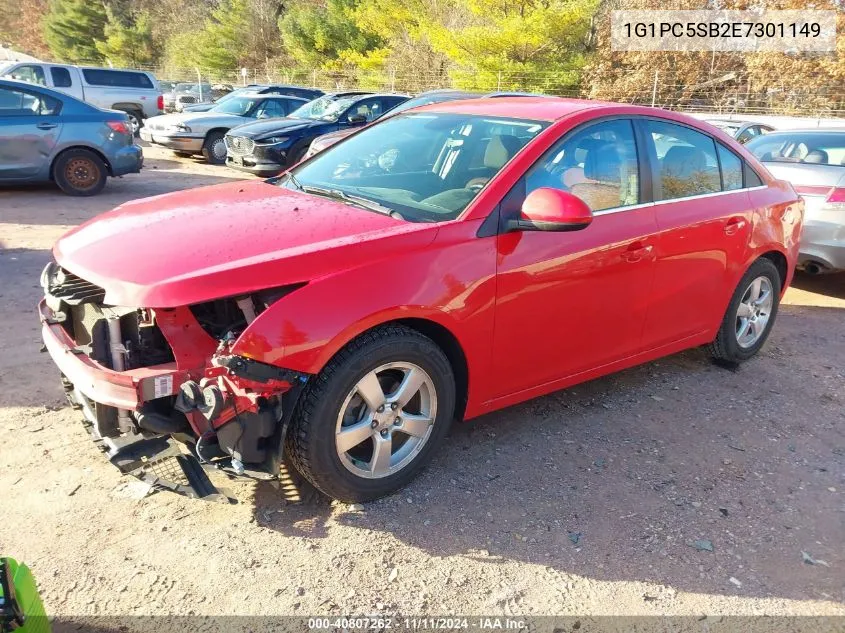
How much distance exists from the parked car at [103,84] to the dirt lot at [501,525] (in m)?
13.9

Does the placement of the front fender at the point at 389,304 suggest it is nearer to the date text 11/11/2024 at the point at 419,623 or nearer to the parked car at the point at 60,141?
the date text 11/11/2024 at the point at 419,623

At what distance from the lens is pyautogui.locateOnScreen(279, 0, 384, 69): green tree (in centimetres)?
4203

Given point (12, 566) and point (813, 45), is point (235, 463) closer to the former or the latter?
point (12, 566)

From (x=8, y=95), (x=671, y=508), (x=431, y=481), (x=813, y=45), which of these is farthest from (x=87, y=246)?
(x=813, y=45)

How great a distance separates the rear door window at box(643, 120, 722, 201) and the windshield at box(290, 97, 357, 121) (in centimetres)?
945

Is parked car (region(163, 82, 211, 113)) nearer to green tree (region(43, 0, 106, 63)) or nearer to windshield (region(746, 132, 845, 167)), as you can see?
windshield (region(746, 132, 845, 167))

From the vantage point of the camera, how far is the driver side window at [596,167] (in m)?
3.39

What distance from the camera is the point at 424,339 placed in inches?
116

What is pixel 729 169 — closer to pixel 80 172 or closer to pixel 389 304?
pixel 389 304

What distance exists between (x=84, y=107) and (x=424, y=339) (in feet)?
28.0

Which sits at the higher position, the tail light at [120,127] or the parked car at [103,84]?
the parked car at [103,84]

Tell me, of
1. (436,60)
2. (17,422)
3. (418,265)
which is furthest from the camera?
(436,60)

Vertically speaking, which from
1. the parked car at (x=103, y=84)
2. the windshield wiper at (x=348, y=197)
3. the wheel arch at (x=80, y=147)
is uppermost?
the parked car at (x=103, y=84)

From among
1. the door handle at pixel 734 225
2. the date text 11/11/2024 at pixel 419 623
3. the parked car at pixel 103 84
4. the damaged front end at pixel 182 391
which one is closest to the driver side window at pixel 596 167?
the door handle at pixel 734 225
